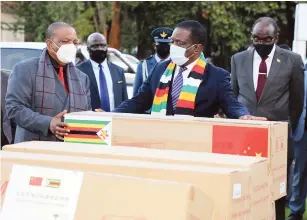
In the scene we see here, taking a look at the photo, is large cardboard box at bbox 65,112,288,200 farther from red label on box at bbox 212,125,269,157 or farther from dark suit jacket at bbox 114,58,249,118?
dark suit jacket at bbox 114,58,249,118

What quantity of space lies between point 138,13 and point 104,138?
23528mm

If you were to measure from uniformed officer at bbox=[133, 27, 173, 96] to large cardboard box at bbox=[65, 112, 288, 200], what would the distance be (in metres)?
3.56

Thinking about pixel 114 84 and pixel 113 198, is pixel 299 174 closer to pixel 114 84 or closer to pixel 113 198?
pixel 114 84

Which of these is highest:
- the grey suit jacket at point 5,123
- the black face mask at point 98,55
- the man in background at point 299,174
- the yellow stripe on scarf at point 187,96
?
the black face mask at point 98,55

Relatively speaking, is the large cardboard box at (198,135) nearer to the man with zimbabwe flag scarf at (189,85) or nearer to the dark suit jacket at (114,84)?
the man with zimbabwe flag scarf at (189,85)

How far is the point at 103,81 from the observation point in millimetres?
7188

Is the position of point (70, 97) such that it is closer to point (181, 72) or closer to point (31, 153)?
point (181, 72)

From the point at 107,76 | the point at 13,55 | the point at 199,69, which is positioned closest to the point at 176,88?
the point at 199,69

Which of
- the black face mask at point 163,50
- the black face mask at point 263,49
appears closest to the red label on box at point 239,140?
the black face mask at point 263,49

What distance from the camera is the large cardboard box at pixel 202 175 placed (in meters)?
2.63

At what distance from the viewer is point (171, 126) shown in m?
3.54

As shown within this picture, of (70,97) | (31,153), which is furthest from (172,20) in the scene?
(31,153)

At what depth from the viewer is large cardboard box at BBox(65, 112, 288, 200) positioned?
11.2ft

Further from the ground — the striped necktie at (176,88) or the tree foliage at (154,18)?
the tree foliage at (154,18)
